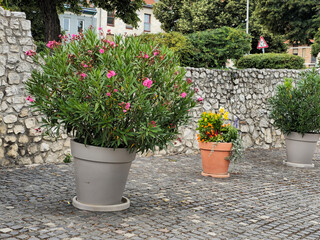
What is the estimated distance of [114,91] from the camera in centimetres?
490

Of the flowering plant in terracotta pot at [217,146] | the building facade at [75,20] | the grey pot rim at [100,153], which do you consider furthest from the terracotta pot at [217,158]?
the building facade at [75,20]

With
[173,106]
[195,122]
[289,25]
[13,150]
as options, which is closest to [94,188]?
[173,106]

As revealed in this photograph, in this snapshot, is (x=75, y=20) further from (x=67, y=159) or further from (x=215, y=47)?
(x=67, y=159)

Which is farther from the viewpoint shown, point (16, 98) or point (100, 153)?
point (16, 98)

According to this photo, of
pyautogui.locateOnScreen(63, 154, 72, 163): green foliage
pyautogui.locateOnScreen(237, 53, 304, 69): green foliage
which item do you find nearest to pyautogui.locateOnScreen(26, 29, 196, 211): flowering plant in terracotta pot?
pyautogui.locateOnScreen(63, 154, 72, 163): green foliage

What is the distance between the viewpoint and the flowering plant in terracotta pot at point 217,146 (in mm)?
8195

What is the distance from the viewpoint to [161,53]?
539cm

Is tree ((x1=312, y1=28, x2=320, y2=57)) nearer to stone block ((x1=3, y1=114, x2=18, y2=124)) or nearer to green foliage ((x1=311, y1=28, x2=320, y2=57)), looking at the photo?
green foliage ((x1=311, y1=28, x2=320, y2=57))

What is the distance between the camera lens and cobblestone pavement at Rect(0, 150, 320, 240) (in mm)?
4746

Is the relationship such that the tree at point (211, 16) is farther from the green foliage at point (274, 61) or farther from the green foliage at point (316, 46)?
the green foliage at point (274, 61)

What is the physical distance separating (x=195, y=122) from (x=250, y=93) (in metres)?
2.22

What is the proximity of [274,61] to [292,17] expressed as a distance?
1160 cm

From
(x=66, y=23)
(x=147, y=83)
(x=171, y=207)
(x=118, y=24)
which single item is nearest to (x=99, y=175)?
(x=171, y=207)

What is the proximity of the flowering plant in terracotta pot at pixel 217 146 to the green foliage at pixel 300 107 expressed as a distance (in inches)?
81.6
